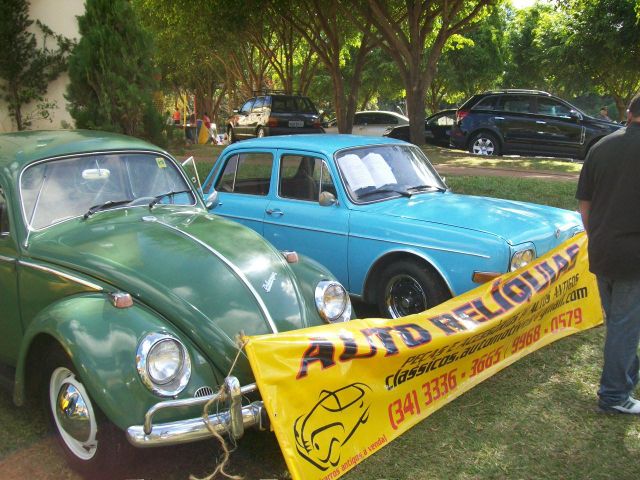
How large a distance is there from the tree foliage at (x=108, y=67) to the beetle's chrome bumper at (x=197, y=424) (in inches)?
282

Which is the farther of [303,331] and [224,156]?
[224,156]

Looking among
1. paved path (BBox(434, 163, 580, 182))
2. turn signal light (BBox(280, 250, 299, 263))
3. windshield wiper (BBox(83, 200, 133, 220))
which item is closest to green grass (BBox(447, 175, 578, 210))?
paved path (BBox(434, 163, 580, 182))

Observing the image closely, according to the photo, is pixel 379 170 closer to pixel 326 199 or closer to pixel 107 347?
pixel 326 199

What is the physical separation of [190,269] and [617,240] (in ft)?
7.86

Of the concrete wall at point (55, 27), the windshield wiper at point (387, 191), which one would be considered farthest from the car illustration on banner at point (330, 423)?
the concrete wall at point (55, 27)

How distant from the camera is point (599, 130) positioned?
14.0 meters

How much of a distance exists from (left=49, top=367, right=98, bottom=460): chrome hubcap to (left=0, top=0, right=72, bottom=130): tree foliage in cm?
1093

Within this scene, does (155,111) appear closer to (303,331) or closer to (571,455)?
(303,331)

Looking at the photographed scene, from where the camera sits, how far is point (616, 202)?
338 cm

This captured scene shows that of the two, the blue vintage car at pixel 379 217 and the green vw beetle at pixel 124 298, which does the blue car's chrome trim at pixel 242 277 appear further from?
the blue vintage car at pixel 379 217

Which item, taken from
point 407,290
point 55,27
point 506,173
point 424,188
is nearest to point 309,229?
point 407,290

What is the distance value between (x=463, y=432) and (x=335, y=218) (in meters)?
2.35

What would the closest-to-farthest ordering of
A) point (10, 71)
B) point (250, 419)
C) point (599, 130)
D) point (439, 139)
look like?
point (250, 419)
point (10, 71)
point (599, 130)
point (439, 139)

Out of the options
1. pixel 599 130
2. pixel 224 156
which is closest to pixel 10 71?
pixel 224 156
